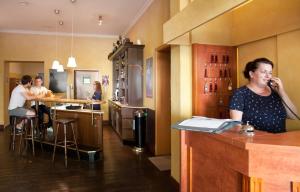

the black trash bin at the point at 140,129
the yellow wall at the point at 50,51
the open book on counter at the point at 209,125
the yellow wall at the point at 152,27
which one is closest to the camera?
the open book on counter at the point at 209,125

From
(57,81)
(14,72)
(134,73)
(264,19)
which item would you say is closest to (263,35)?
(264,19)

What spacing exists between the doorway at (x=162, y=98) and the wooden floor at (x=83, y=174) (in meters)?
0.51

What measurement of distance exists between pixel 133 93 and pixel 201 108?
298cm

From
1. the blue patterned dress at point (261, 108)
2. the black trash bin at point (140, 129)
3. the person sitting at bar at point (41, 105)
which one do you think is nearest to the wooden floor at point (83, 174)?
the black trash bin at point (140, 129)

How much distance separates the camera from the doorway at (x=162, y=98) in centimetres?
516

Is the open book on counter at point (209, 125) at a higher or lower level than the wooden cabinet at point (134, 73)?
lower

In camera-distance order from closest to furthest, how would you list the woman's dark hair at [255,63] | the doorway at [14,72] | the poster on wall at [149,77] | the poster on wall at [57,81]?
the woman's dark hair at [255,63]
the poster on wall at [149,77]
the poster on wall at [57,81]
the doorway at [14,72]

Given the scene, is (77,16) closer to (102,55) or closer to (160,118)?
(102,55)

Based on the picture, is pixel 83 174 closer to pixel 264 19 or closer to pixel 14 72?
pixel 264 19

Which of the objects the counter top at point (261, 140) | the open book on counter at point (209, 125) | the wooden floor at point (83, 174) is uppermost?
the open book on counter at point (209, 125)

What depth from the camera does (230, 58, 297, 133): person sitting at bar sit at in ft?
7.50

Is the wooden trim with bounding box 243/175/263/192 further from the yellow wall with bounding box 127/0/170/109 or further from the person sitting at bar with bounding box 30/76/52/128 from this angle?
the person sitting at bar with bounding box 30/76/52/128

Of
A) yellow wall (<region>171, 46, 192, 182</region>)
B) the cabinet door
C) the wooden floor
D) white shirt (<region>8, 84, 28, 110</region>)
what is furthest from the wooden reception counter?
white shirt (<region>8, 84, 28, 110</region>)

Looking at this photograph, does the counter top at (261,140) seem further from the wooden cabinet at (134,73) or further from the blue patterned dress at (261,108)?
the wooden cabinet at (134,73)
